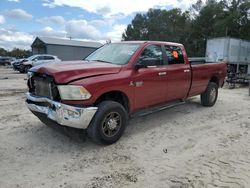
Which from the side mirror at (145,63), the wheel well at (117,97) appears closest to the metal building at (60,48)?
the side mirror at (145,63)

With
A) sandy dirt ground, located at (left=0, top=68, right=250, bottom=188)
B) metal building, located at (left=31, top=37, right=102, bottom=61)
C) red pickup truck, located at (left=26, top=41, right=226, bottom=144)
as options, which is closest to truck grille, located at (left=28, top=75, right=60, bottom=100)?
red pickup truck, located at (left=26, top=41, right=226, bottom=144)

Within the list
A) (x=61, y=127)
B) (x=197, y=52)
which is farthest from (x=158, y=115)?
(x=197, y=52)

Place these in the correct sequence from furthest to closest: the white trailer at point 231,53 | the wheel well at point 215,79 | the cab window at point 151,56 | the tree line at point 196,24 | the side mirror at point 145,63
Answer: the tree line at point 196,24
the white trailer at point 231,53
the wheel well at point 215,79
the cab window at point 151,56
the side mirror at point 145,63

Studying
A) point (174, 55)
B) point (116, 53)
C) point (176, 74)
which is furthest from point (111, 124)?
point (174, 55)

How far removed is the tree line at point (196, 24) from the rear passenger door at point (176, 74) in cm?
2940

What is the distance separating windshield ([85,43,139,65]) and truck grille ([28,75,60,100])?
1.37 meters

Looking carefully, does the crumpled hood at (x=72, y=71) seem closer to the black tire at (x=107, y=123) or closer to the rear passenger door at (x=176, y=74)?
the black tire at (x=107, y=123)

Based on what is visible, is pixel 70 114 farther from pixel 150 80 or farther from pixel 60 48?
pixel 60 48

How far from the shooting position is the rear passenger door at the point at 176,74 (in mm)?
5820

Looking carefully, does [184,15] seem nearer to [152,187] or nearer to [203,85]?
[203,85]

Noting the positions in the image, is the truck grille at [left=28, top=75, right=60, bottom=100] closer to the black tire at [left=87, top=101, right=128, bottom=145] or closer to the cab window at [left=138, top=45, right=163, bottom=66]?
the black tire at [left=87, top=101, right=128, bottom=145]

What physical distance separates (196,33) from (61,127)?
41678 mm

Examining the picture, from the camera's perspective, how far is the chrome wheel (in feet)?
14.5

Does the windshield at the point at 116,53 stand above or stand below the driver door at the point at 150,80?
above
